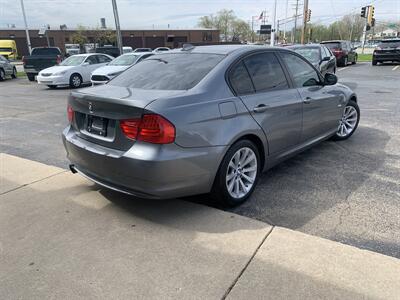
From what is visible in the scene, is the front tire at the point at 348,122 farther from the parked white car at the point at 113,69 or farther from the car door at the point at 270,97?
the parked white car at the point at 113,69

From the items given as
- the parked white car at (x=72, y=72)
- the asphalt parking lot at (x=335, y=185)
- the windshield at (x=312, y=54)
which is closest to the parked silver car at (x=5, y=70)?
the parked white car at (x=72, y=72)

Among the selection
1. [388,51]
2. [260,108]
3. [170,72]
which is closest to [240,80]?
[260,108]

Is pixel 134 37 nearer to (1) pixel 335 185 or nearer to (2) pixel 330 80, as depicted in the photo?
(2) pixel 330 80

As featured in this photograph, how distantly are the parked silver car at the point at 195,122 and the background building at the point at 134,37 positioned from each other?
68961mm

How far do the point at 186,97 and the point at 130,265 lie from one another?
1.50 m

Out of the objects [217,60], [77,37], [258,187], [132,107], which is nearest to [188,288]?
[132,107]

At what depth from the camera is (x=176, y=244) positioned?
3.12 m

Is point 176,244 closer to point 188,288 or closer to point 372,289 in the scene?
point 188,288

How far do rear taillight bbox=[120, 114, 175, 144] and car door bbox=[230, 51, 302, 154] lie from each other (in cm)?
99

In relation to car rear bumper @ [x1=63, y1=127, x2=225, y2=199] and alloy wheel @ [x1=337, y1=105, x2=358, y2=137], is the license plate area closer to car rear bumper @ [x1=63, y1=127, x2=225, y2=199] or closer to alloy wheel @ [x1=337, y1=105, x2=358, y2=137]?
car rear bumper @ [x1=63, y1=127, x2=225, y2=199]

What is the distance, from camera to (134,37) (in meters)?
77.6

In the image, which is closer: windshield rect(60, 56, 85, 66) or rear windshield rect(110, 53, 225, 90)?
rear windshield rect(110, 53, 225, 90)

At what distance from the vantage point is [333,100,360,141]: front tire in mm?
6062

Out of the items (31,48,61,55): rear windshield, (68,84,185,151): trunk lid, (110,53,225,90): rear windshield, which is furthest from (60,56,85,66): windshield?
(68,84,185,151): trunk lid
